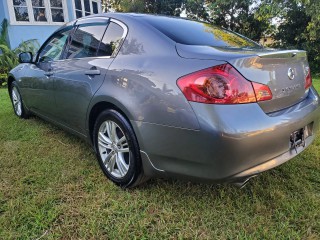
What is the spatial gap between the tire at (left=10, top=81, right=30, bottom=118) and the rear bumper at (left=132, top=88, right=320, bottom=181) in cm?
317

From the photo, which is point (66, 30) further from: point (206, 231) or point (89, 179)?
point (206, 231)

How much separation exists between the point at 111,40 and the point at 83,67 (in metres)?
0.39

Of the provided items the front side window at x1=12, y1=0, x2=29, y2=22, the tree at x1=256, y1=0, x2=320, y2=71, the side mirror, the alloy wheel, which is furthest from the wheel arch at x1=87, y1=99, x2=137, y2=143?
the front side window at x1=12, y1=0, x2=29, y2=22

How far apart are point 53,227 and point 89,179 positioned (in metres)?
0.67

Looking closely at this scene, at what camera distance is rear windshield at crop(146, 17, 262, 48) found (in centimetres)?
227

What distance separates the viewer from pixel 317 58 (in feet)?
34.9

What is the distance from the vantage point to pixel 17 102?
15.3ft

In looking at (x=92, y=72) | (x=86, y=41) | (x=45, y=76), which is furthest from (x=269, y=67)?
(x=45, y=76)

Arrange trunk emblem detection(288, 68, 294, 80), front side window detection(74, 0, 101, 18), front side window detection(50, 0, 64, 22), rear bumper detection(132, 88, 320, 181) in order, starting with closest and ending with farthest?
rear bumper detection(132, 88, 320, 181), trunk emblem detection(288, 68, 294, 80), front side window detection(50, 0, 64, 22), front side window detection(74, 0, 101, 18)

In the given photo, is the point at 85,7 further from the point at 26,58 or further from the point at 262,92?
the point at 262,92

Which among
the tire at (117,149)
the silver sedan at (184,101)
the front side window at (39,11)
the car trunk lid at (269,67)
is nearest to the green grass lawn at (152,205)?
the tire at (117,149)

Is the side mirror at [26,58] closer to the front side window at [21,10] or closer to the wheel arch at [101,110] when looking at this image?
the wheel arch at [101,110]

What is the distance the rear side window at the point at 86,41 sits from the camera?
276 centimetres

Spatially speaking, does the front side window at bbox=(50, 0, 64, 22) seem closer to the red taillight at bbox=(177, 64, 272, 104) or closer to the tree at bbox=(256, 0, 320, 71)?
the tree at bbox=(256, 0, 320, 71)
